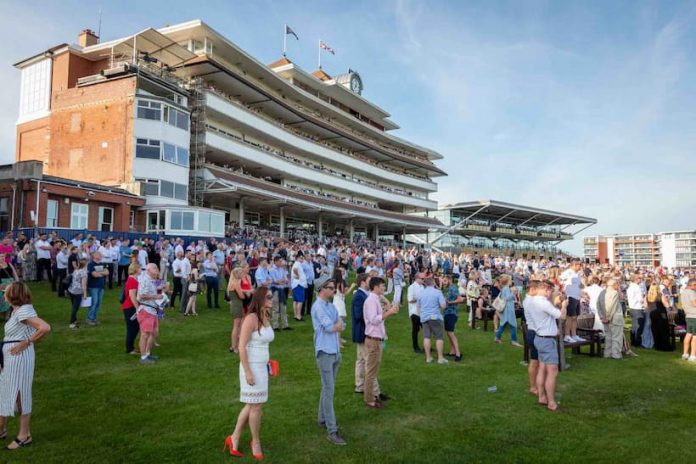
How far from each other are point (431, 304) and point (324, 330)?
4.21 meters

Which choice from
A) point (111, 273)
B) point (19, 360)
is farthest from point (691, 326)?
point (111, 273)

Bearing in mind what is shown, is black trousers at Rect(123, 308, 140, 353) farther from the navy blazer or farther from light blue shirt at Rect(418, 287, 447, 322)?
light blue shirt at Rect(418, 287, 447, 322)

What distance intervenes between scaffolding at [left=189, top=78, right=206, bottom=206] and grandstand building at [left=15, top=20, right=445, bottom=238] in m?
0.09

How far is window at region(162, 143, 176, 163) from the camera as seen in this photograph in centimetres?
3031

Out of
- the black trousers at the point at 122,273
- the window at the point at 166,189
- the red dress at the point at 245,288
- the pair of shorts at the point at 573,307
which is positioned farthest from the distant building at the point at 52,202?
the pair of shorts at the point at 573,307

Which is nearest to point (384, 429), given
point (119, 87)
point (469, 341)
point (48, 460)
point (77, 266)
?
point (48, 460)

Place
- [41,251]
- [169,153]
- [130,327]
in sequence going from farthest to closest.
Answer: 1. [169,153]
2. [41,251]
3. [130,327]

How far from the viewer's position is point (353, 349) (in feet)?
34.7

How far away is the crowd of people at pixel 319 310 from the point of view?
17.4ft

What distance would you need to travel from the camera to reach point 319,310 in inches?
235

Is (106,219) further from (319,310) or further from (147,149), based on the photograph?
(319,310)

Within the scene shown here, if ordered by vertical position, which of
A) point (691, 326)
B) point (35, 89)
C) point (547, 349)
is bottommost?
point (691, 326)

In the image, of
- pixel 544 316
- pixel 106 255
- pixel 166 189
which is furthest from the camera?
pixel 166 189

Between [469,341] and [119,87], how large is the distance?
28038mm
